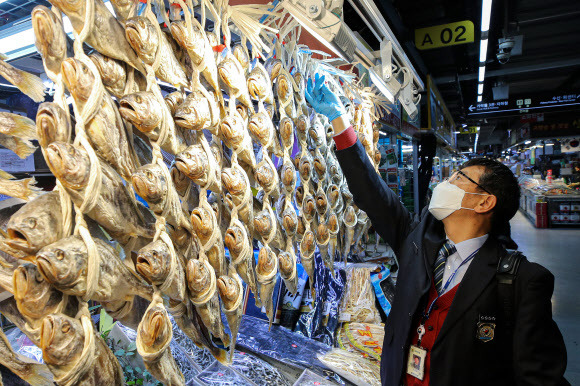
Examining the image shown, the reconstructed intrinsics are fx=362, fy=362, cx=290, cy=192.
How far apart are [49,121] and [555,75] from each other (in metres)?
15.2

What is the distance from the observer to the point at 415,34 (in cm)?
518

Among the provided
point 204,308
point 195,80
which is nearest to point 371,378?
point 204,308

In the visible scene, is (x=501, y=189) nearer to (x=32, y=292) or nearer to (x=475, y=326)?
(x=475, y=326)

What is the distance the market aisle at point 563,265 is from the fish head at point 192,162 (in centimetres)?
418

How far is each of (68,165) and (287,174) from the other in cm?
93

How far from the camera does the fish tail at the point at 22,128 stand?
81 centimetres

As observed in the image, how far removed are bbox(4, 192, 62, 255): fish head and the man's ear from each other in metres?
1.46

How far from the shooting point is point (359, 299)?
2.75 metres

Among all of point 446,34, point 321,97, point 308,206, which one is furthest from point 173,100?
point 446,34

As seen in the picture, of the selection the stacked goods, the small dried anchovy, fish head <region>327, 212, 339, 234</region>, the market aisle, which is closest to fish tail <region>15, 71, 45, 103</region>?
the stacked goods

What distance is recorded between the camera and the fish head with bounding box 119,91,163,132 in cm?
85

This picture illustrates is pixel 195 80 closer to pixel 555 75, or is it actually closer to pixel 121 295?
pixel 121 295

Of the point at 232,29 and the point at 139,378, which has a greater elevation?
the point at 232,29

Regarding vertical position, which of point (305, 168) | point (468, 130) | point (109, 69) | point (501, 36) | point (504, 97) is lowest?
point (305, 168)
